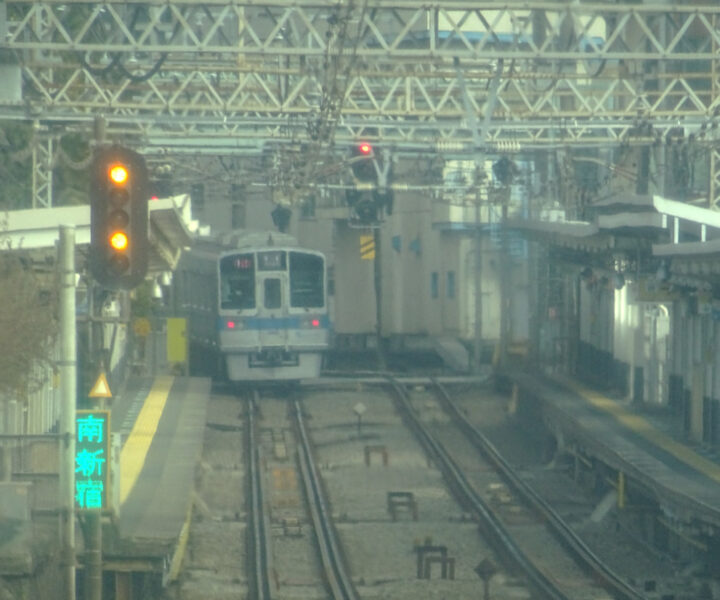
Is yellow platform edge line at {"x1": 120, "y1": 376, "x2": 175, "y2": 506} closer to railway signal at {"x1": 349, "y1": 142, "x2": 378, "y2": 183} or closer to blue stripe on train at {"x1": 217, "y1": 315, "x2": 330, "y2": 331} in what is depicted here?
blue stripe on train at {"x1": 217, "y1": 315, "x2": 330, "y2": 331}

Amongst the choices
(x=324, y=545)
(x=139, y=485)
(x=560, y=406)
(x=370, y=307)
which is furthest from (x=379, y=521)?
(x=370, y=307)

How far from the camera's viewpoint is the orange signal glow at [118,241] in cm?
518

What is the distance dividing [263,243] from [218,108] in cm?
469

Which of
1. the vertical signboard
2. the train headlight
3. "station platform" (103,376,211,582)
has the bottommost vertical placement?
"station platform" (103,376,211,582)

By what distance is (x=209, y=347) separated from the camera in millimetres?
19891

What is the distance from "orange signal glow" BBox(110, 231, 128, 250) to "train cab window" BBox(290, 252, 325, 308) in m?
13.2

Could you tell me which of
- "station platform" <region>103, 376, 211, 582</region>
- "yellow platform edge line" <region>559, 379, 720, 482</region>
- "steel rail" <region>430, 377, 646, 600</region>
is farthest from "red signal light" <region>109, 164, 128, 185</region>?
"yellow platform edge line" <region>559, 379, 720, 482</region>

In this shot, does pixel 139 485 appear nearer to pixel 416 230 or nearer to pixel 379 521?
pixel 379 521

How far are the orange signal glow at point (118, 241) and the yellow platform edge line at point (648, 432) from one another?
6240 millimetres

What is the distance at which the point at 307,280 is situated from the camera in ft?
61.3

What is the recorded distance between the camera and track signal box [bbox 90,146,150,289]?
5172 millimetres

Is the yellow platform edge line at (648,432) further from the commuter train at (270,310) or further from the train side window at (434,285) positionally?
the train side window at (434,285)

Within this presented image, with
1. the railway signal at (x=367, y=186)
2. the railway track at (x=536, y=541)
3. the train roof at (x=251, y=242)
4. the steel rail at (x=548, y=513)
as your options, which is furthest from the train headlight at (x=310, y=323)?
the railway track at (x=536, y=541)

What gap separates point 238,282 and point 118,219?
43.5 ft
